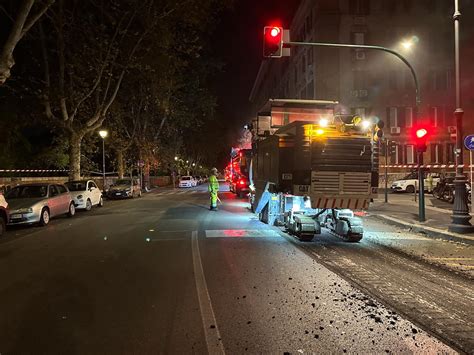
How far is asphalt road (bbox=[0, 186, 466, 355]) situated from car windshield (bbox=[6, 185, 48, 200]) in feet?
17.2

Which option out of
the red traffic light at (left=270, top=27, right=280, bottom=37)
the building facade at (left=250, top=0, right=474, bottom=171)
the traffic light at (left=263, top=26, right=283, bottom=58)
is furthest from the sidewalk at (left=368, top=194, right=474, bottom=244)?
the building facade at (left=250, top=0, right=474, bottom=171)

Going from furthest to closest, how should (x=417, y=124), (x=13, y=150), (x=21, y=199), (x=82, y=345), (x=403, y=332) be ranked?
(x=13, y=150) → (x=21, y=199) → (x=417, y=124) → (x=403, y=332) → (x=82, y=345)

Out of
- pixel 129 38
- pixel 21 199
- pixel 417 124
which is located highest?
pixel 129 38

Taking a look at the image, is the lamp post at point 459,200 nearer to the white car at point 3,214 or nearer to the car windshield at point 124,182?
the white car at point 3,214

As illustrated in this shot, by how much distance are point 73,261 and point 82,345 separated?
4.48 metres

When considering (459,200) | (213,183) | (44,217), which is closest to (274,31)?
(459,200)

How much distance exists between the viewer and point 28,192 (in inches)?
625

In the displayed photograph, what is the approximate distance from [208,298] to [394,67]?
39830mm

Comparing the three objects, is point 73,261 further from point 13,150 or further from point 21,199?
point 13,150

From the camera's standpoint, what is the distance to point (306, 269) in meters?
7.87

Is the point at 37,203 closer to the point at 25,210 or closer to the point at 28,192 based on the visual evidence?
the point at 25,210

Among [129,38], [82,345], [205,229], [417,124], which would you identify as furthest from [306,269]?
[129,38]

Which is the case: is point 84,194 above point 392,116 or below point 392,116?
below

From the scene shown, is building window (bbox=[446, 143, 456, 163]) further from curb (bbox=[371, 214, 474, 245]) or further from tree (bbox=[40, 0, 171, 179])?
curb (bbox=[371, 214, 474, 245])
